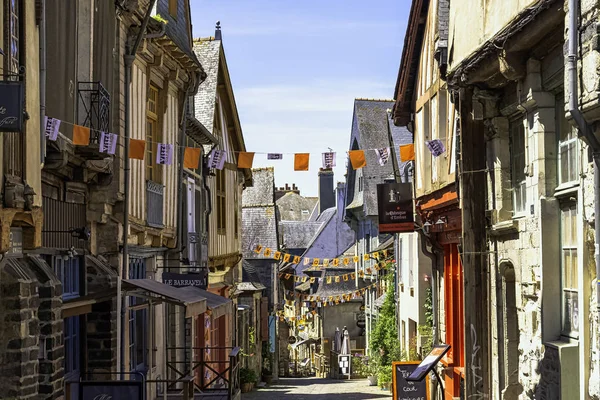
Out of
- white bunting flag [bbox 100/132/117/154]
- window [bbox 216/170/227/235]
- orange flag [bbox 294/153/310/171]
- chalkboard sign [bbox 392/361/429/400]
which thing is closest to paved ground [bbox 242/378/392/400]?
window [bbox 216/170/227/235]

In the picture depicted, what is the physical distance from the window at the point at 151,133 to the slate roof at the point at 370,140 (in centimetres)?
1476

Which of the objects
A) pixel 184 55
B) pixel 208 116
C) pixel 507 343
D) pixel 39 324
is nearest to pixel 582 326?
pixel 507 343

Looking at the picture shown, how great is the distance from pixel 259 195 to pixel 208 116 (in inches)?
669

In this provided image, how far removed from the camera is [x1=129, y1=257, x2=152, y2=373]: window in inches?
596

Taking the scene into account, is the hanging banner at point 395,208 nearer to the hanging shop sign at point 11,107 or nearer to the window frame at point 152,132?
the window frame at point 152,132

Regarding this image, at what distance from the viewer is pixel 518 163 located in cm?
1081

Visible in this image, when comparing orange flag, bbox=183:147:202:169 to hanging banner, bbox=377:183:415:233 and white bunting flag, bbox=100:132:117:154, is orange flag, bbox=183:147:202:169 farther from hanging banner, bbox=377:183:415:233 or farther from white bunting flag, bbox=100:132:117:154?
hanging banner, bbox=377:183:415:233

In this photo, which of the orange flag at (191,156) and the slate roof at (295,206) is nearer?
the orange flag at (191,156)

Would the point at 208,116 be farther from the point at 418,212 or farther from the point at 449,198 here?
the point at 449,198

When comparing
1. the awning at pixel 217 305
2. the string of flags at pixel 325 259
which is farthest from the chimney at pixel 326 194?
the awning at pixel 217 305

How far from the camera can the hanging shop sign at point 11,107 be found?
736cm

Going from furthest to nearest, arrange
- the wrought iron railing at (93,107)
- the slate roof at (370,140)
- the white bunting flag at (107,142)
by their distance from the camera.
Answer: the slate roof at (370,140) < the wrought iron railing at (93,107) < the white bunting flag at (107,142)

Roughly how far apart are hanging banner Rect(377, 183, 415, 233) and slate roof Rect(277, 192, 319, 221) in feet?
135

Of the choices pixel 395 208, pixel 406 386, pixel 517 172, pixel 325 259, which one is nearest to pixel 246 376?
pixel 395 208
